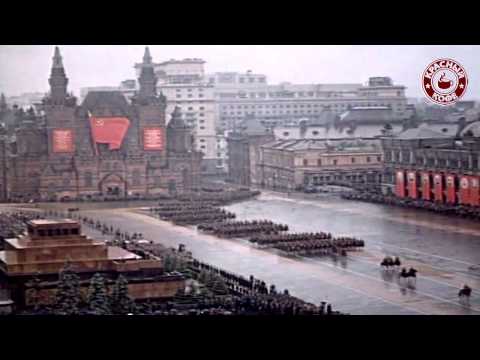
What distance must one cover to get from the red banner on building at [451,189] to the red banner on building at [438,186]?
18 cm

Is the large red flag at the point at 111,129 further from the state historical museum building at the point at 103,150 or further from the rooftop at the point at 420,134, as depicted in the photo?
the rooftop at the point at 420,134

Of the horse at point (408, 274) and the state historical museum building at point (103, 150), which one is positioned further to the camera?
the state historical museum building at point (103, 150)

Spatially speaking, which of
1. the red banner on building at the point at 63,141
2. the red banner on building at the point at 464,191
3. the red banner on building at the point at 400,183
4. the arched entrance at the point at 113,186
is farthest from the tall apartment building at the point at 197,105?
the red banner on building at the point at 464,191

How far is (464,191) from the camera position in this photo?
12.3m

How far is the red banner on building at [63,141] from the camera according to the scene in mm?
12320

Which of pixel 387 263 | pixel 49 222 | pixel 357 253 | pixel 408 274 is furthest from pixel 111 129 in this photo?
pixel 408 274

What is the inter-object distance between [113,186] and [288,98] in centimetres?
225

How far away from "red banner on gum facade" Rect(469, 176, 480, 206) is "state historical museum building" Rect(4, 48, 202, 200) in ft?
10.1

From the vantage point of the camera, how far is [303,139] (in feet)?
47.0

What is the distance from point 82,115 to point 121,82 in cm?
81
